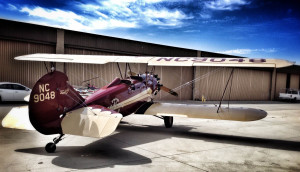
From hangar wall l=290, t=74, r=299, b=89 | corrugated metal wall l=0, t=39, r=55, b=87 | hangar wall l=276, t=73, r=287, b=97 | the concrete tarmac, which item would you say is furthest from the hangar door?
the concrete tarmac

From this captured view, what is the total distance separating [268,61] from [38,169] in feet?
21.6

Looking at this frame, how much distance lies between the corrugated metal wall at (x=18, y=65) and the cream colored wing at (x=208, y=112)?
47.2 feet

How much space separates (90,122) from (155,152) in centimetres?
205

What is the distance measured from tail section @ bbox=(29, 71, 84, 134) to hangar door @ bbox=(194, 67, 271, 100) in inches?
964

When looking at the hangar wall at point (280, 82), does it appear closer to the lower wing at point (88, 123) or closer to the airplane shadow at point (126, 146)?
the airplane shadow at point (126, 146)

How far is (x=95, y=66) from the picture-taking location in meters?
23.8

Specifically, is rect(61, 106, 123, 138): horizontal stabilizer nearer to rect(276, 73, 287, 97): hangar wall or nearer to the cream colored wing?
the cream colored wing

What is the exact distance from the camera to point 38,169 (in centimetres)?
520

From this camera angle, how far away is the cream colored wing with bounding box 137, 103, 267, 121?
8.38 metres

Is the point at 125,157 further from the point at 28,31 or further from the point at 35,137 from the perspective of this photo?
the point at 28,31

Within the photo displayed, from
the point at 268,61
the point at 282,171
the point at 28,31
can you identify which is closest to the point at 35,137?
the point at 282,171

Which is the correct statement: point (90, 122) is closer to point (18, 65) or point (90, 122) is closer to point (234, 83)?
point (18, 65)

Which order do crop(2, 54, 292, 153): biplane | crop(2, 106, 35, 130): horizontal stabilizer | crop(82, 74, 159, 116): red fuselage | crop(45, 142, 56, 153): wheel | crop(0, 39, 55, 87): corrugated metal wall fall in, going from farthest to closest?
1. crop(0, 39, 55, 87): corrugated metal wall
2. crop(82, 74, 159, 116): red fuselage
3. crop(45, 142, 56, 153): wheel
4. crop(2, 106, 35, 130): horizontal stabilizer
5. crop(2, 54, 292, 153): biplane

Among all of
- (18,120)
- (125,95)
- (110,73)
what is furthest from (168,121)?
(110,73)
